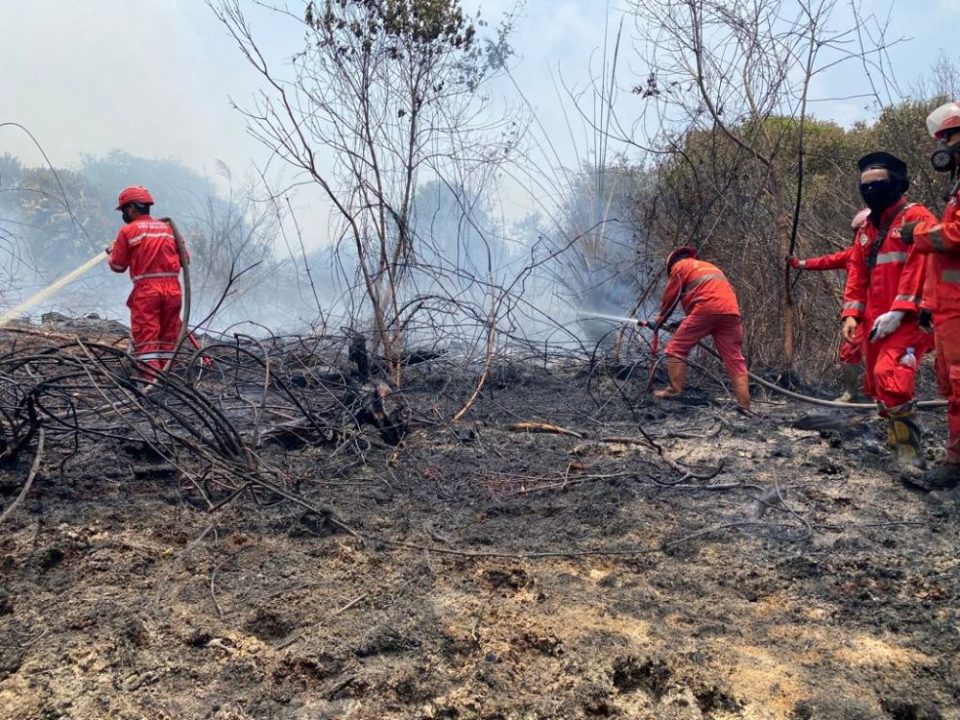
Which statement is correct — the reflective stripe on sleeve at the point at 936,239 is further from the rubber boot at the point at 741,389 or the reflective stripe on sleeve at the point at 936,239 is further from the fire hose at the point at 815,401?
the rubber boot at the point at 741,389

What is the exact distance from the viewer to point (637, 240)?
8.12m

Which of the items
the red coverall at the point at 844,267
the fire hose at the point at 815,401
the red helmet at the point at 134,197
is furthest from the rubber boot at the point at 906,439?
the red helmet at the point at 134,197

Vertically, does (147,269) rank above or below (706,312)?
above

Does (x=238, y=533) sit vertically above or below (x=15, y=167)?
below

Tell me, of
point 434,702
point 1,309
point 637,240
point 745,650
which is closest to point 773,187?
point 637,240

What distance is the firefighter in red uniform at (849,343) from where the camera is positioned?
16.5 ft

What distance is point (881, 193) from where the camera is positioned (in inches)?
173

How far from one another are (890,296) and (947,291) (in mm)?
842

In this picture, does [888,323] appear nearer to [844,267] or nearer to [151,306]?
[844,267]

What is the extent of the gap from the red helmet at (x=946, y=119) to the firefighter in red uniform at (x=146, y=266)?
5641 mm

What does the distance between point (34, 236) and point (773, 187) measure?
1588 centimetres

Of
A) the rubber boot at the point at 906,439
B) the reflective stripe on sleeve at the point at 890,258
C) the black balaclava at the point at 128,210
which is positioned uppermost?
the black balaclava at the point at 128,210

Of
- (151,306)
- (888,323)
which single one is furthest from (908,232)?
(151,306)

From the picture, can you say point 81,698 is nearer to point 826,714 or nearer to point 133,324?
point 826,714
